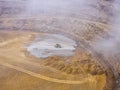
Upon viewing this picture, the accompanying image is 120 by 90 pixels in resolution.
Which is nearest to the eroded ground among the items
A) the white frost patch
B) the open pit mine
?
the open pit mine

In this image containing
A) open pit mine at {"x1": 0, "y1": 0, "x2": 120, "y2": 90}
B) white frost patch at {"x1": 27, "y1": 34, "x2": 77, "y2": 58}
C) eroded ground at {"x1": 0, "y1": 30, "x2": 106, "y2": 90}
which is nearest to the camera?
eroded ground at {"x1": 0, "y1": 30, "x2": 106, "y2": 90}

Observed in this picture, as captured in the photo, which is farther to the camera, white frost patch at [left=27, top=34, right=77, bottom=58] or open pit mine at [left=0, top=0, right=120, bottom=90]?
white frost patch at [left=27, top=34, right=77, bottom=58]

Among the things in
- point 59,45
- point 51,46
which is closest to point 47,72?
point 51,46

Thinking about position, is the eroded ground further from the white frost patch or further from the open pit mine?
the white frost patch

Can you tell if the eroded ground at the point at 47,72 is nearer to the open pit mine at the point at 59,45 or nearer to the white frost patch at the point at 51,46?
the open pit mine at the point at 59,45

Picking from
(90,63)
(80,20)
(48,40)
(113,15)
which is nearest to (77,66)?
(90,63)

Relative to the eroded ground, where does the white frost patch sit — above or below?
above

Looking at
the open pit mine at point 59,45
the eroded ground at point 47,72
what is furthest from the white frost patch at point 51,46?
the eroded ground at point 47,72
